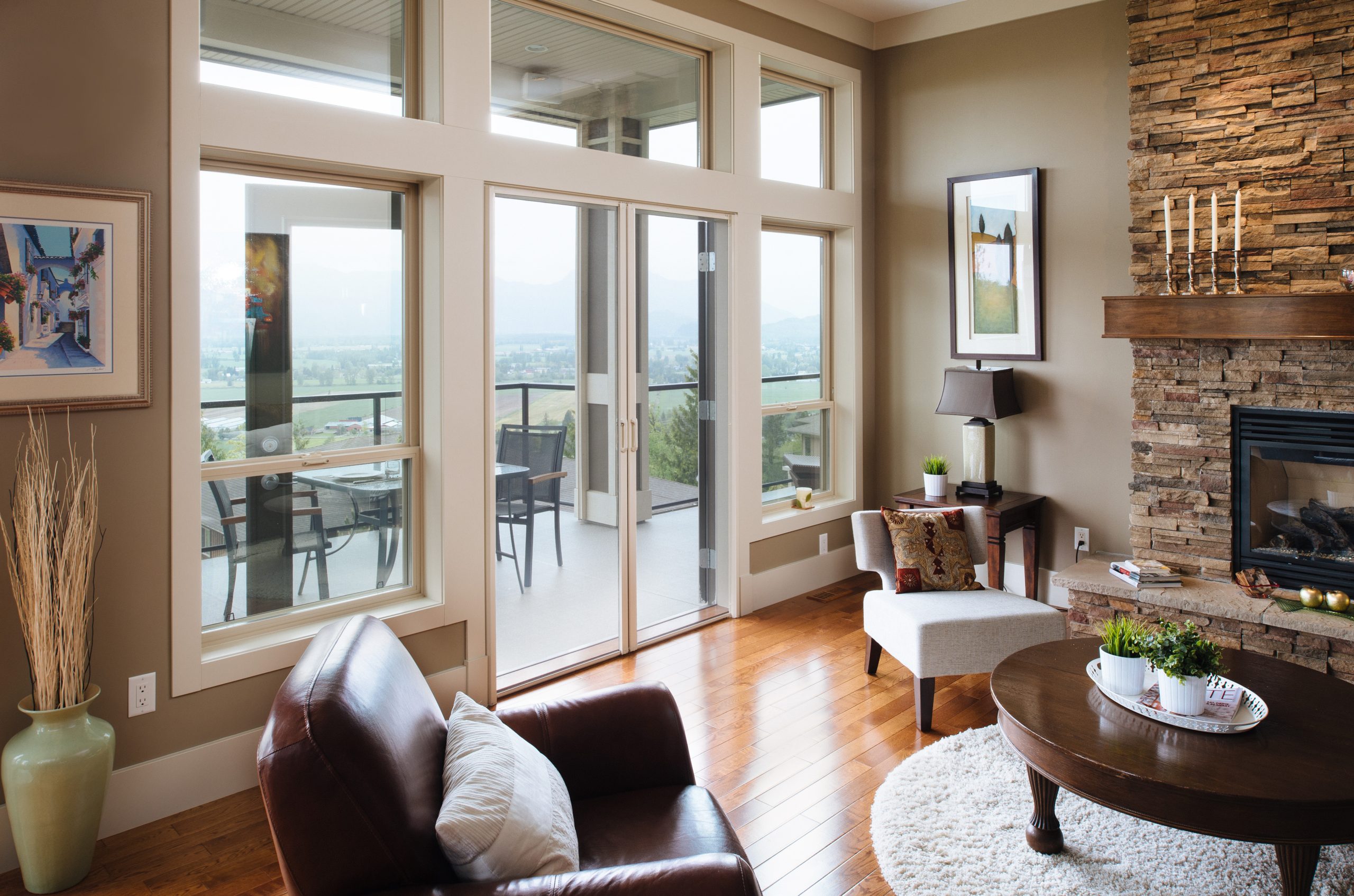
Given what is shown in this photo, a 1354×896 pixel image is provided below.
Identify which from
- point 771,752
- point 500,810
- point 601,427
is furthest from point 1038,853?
point 601,427

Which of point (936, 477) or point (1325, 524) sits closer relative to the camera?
point (1325, 524)

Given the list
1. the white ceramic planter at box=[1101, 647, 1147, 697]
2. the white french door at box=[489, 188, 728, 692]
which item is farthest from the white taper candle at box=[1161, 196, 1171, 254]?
the white ceramic planter at box=[1101, 647, 1147, 697]

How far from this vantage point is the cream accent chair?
345 centimetres

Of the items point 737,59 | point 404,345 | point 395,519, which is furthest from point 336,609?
point 737,59

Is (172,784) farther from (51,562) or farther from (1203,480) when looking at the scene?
(1203,480)

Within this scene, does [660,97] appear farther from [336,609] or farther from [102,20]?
[336,609]

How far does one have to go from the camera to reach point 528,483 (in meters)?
3.95

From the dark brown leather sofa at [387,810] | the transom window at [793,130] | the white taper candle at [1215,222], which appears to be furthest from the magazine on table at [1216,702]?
the transom window at [793,130]

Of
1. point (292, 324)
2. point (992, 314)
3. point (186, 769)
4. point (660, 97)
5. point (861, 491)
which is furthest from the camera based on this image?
point (861, 491)

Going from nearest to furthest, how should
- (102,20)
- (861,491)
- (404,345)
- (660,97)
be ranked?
1. (102,20)
2. (404,345)
3. (660,97)
4. (861,491)

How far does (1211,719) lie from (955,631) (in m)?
1.09

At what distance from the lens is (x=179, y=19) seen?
2.76 metres

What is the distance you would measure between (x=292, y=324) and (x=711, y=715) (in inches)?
82.6

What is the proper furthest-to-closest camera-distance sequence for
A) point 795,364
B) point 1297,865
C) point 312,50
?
point 795,364 → point 312,50 → point 1297,865
